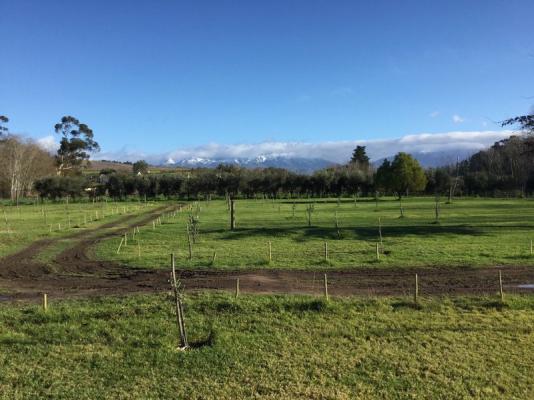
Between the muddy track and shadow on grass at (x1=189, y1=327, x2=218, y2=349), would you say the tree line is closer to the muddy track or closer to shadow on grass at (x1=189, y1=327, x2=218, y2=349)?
the muddy track

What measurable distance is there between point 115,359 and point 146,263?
32.9 feet

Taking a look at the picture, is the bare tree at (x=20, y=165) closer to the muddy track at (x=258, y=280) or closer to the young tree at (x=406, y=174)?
the young tree at (x=406, y=174)

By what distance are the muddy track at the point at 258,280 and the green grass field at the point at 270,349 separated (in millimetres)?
1322

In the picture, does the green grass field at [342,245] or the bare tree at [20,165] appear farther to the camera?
the bare tree at [20,165]

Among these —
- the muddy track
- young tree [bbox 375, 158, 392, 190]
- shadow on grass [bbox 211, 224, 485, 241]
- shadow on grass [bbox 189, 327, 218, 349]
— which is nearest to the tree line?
young tree [bbox 375, 158, 392, 190]

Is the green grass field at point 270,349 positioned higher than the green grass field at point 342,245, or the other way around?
the green grass field at point 342,245

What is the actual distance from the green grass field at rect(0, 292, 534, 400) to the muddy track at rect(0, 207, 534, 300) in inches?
52.1

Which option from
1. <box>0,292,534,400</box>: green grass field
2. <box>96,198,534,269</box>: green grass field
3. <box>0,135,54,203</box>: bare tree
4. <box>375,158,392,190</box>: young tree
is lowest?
<box>0,292,534,400</box>: green grass field

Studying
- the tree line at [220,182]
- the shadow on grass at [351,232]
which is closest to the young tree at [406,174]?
the tree line at [220,182]

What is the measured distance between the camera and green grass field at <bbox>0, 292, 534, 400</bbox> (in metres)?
8.02

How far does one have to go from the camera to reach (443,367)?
28.9 feet

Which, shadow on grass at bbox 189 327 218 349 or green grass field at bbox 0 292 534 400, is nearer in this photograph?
green grass field at bbox 0 292 534 400

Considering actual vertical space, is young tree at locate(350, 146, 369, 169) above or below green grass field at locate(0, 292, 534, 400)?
above

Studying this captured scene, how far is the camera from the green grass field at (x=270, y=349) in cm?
802
